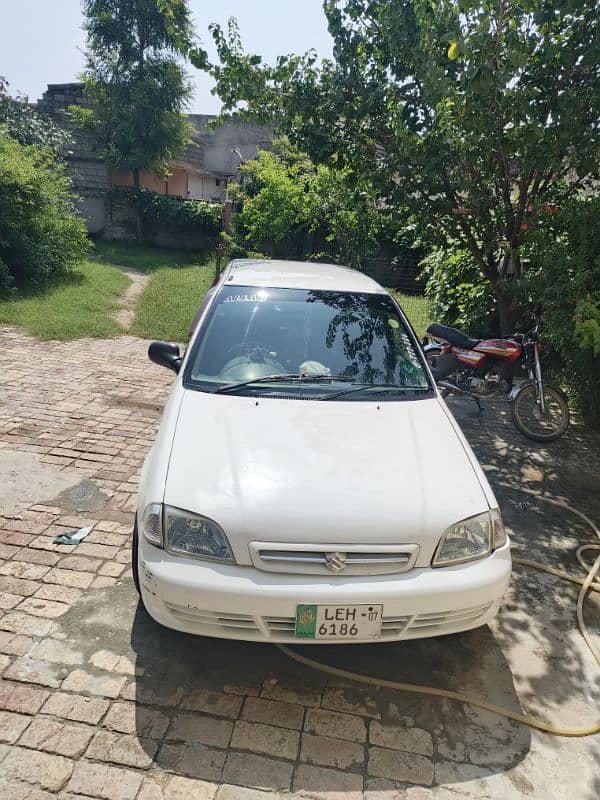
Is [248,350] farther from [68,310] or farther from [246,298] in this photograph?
[68,310]

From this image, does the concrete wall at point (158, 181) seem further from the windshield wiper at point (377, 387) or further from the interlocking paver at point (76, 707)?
the interlocking paver at point (76, 707)

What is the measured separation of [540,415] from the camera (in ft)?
19.6

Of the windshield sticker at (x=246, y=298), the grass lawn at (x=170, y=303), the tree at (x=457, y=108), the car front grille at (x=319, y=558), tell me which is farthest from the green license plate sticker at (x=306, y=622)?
the grass lawn at (x=170, y=303)

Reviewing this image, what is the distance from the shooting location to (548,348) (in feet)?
20.5

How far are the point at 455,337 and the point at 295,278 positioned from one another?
3215 millimetres

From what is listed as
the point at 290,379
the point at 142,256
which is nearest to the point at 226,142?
the point at 142,256

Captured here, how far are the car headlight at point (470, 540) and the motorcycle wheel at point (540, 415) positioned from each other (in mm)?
3668

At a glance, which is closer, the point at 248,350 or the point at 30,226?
the point at 248,350

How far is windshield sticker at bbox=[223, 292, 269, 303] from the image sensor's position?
3.99 m

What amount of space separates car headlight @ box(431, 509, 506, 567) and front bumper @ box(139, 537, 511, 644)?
0.17 feet

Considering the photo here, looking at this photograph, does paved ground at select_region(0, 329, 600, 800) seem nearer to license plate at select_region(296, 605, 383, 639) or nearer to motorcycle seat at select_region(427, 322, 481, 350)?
license plate at select_region(296, 605, 383, 639)

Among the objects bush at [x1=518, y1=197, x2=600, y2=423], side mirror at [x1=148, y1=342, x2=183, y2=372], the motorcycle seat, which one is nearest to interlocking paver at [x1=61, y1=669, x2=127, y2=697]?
side mirror at [x1=148, y1=342, x2=183, y2=372]

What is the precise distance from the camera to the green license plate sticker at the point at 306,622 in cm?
233

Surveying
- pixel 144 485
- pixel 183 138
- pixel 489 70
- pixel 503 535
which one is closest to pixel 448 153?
pixel 489 70
